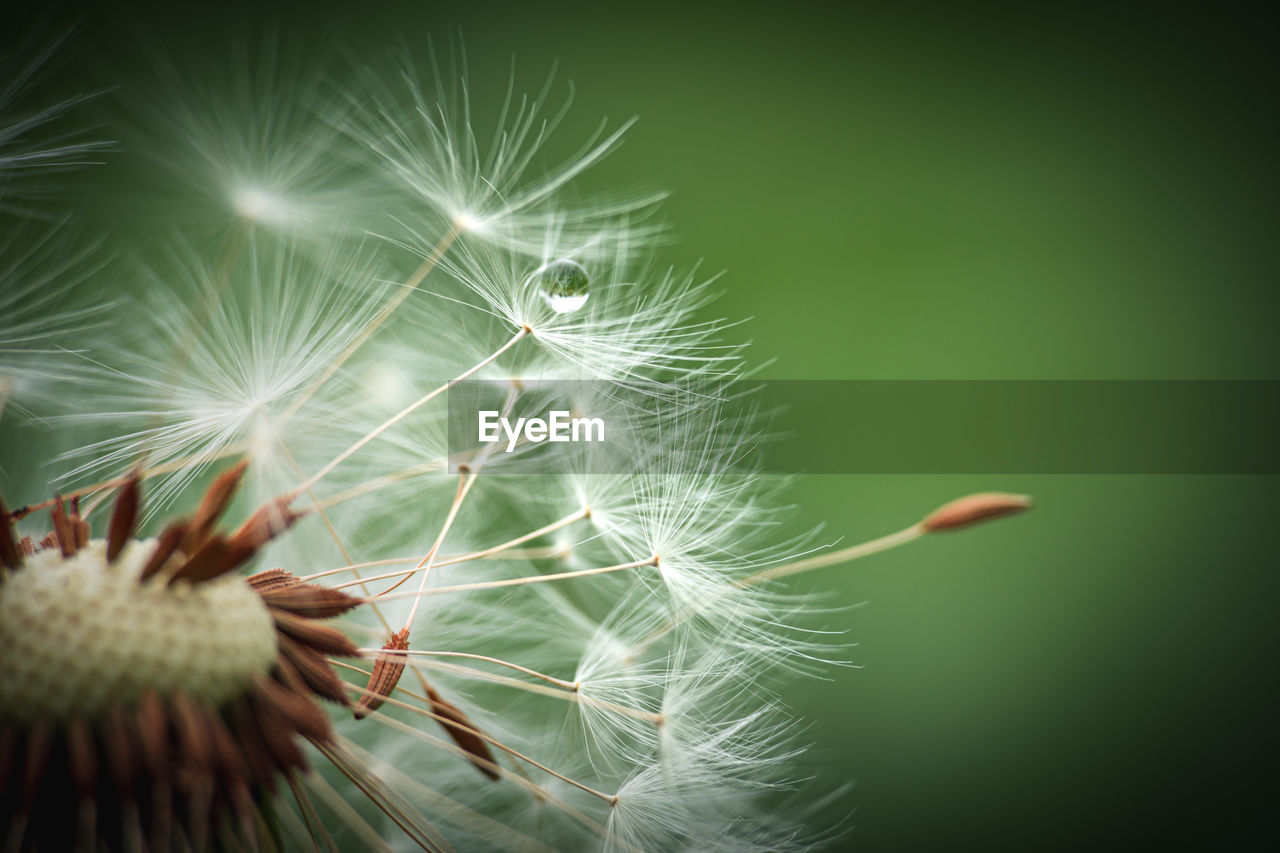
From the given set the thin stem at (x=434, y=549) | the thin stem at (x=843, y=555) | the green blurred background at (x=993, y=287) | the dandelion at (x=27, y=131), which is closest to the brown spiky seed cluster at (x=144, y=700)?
the thin stem at (x=434, y=549)

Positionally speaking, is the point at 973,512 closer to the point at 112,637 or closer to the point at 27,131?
the point at 112,637

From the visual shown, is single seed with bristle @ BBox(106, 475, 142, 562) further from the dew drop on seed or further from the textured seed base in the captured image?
the dew drop on seed

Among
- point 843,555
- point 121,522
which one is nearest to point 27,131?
point 121,522

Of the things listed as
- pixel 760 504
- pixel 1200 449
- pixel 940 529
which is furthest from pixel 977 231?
pixel 940 529

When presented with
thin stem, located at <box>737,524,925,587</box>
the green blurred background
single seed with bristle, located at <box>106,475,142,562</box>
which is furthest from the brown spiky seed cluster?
the green blurred background

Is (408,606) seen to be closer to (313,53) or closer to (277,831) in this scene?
(277,831)

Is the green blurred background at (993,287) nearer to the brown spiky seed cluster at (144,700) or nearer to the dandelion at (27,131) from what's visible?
the dandelion at (27,131)
